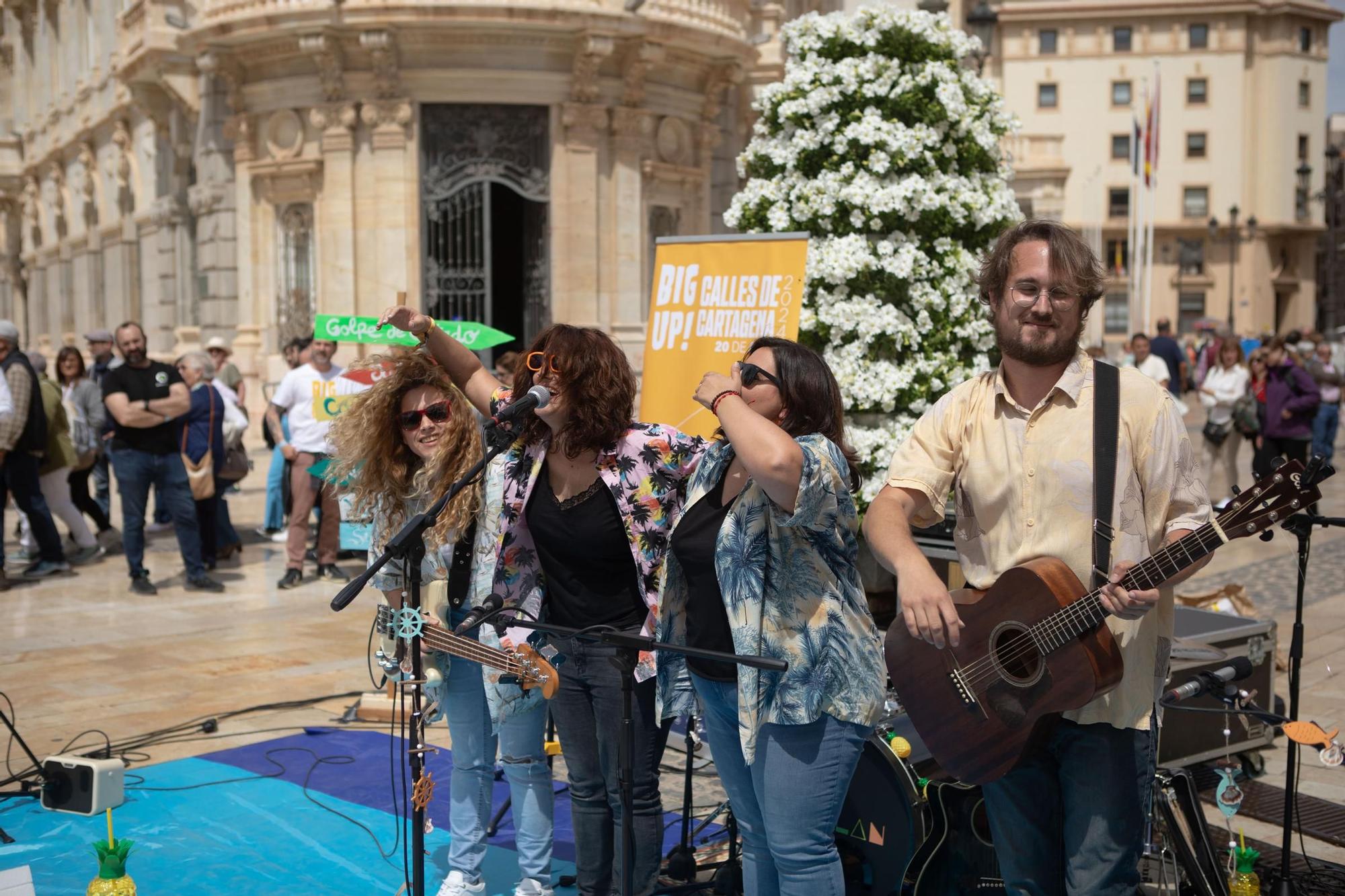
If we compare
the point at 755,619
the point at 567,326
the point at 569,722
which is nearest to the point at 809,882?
the point at 755,619

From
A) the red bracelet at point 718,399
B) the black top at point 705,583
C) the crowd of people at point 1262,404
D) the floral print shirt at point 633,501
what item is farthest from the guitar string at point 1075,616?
the crowd of people at point 1262,404

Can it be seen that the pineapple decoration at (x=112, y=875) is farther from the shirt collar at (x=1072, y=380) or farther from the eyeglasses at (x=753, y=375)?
the shirt collar at (x=1072, y=380)

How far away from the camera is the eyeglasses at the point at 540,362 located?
4.34 metres

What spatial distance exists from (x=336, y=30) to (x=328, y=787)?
45.7 feet

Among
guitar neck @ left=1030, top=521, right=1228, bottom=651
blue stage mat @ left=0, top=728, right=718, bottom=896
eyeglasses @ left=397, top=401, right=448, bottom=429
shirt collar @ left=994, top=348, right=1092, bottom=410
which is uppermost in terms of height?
shirt collar @ left=994, top=348, right=1092, bottom=410

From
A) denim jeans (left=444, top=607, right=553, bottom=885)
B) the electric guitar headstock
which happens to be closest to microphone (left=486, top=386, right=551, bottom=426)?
denim jeans (left=444, top=607, right=553, bottom=885)

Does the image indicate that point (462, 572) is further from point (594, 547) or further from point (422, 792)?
point (422, 792)

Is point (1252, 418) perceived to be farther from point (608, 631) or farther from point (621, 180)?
point (608, 631)

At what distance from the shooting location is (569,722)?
4.35 metres

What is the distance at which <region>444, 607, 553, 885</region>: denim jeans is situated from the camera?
461cm

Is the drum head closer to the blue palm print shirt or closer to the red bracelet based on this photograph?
the blue palm print shirt

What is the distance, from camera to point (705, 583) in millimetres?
3861

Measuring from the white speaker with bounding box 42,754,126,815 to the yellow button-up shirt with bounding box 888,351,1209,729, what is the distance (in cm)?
337

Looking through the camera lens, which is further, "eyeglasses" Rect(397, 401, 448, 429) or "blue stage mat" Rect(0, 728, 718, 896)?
"blue stage mat" Rect(0, 728, 718, 896)
